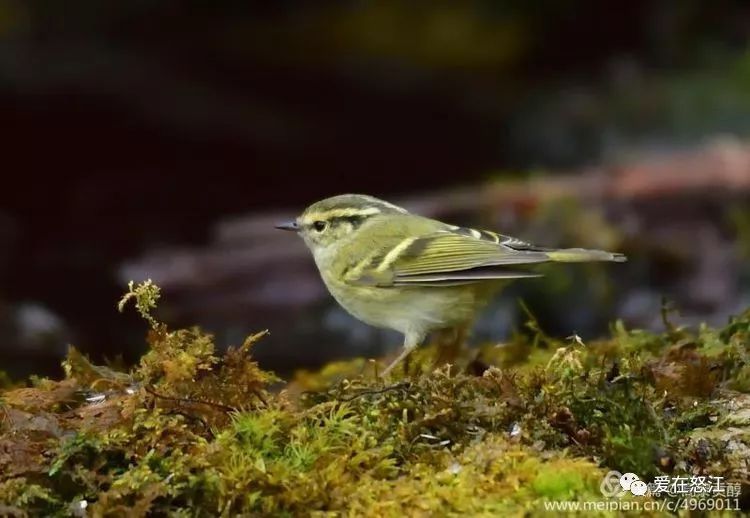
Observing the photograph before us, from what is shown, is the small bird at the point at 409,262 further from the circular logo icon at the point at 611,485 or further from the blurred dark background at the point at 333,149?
the blurred dark background at the point at 333,149

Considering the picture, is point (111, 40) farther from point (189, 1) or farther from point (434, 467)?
point (434, 467)

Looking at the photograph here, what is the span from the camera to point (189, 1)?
13.6 m

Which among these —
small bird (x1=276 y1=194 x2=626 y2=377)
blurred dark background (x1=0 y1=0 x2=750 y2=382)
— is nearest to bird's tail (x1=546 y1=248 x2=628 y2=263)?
small bird (x1=276 y1=194 x2=626 y2=377)

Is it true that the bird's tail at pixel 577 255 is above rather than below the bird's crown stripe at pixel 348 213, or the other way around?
below

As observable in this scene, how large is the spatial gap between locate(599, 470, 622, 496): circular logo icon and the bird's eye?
2173 mm

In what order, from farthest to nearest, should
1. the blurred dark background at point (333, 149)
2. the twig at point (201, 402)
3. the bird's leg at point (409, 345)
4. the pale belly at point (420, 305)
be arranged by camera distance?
the blurred dark background at point (333, 149)
the pale belly at point (420, 305)
the bird's leg at point (409, 345)
the twig at point (201, 402)

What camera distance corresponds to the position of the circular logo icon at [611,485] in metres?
2.59

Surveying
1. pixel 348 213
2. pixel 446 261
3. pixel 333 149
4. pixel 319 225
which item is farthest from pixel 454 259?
pixel 333 149

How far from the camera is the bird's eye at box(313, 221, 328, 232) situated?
15.1 feet

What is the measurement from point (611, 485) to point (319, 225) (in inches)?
88.0

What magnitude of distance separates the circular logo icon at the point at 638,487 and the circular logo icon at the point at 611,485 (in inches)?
1.2

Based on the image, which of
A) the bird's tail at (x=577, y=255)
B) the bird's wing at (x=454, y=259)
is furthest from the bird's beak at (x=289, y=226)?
the bird's tail at (x=577, y=255)

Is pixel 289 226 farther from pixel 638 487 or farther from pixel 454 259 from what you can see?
pixel 638 487

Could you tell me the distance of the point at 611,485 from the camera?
2609 mm
